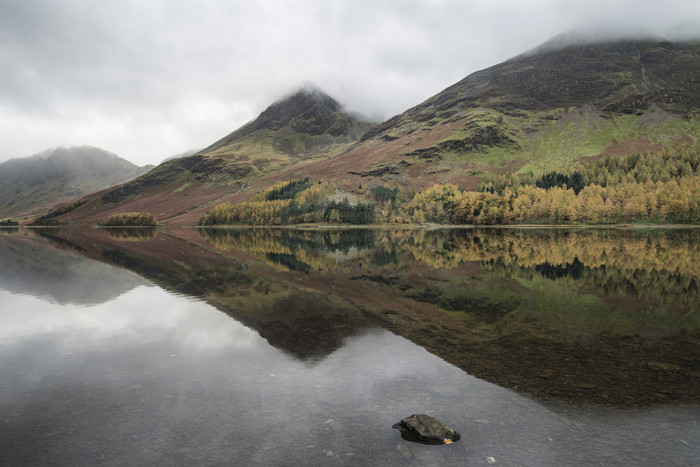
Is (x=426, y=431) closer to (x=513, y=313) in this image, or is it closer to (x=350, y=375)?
(x=350, y=375)

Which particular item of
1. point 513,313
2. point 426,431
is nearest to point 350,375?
point 426,431

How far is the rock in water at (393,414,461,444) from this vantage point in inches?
361

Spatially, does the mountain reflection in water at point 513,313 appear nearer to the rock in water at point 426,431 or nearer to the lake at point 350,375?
the lake at point 350,375

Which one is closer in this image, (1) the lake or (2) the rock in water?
(1) the lake

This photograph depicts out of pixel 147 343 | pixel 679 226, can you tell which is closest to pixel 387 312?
pixel 147 343

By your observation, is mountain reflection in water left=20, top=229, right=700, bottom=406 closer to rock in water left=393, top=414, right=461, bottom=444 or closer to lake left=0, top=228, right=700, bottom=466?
lake left=0, top=228, right=700, bottom=466

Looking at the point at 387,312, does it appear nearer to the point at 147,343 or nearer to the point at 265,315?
the point at 265,315

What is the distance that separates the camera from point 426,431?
365 inches

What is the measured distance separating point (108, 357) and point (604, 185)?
9300 inches

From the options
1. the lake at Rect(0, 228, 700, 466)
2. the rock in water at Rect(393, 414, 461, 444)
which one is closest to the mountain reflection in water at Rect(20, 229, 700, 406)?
the lake at Rect(0, 228, 700, 466)

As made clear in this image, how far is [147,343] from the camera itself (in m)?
17.5

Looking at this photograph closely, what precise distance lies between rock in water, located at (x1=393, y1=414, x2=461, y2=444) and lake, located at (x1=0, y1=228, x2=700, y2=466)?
279 millimetres

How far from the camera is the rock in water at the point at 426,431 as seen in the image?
9.16 metres

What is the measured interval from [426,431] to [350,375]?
184 inches
